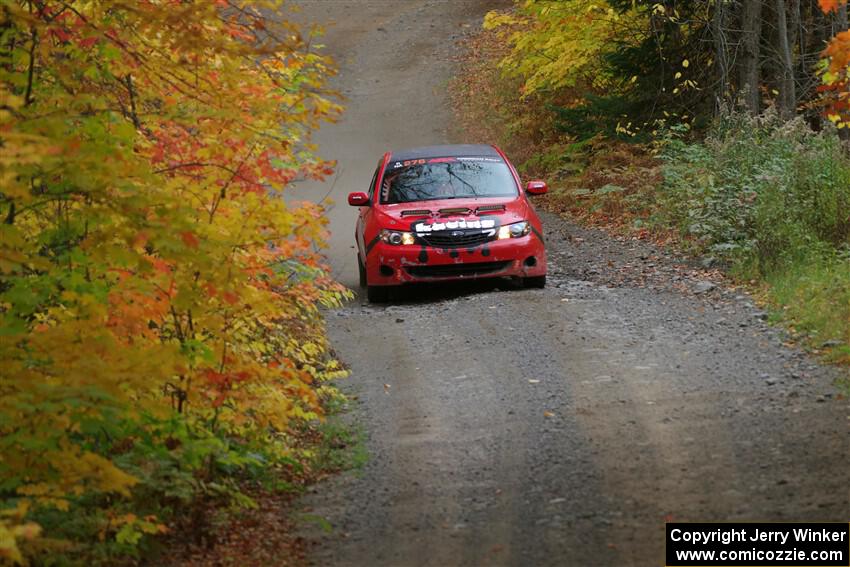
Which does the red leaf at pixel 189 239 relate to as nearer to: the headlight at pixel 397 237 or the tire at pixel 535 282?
the headlight at pixel 397 237

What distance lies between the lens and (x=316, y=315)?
39.4ft

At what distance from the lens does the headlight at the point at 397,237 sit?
13875 mm

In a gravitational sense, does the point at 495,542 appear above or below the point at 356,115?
below

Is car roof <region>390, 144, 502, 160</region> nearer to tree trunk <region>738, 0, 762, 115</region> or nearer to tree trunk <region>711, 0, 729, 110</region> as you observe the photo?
tree trunk <region>711, 0, 729, 110</region>

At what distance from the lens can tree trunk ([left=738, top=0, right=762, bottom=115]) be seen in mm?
20594

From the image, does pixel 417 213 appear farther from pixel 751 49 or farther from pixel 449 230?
pixel 751 49

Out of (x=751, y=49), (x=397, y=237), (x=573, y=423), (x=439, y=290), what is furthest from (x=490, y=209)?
(x=751, y=49)

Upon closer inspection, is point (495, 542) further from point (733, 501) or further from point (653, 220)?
point (653, 220)

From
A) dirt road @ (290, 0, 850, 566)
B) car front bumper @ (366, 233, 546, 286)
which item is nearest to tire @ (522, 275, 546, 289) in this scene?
car front bumper @ (366, 233, 546, 286)

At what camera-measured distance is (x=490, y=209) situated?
14.0 meters

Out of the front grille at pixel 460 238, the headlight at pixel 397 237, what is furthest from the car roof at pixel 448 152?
the front grille at pixel 460 238

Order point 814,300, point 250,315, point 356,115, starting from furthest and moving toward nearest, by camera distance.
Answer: point 356,115
point 814,300
point 250,315

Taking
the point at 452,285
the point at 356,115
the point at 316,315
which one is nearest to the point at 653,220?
the point at 452,285

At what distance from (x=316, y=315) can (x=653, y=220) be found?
8045mm
